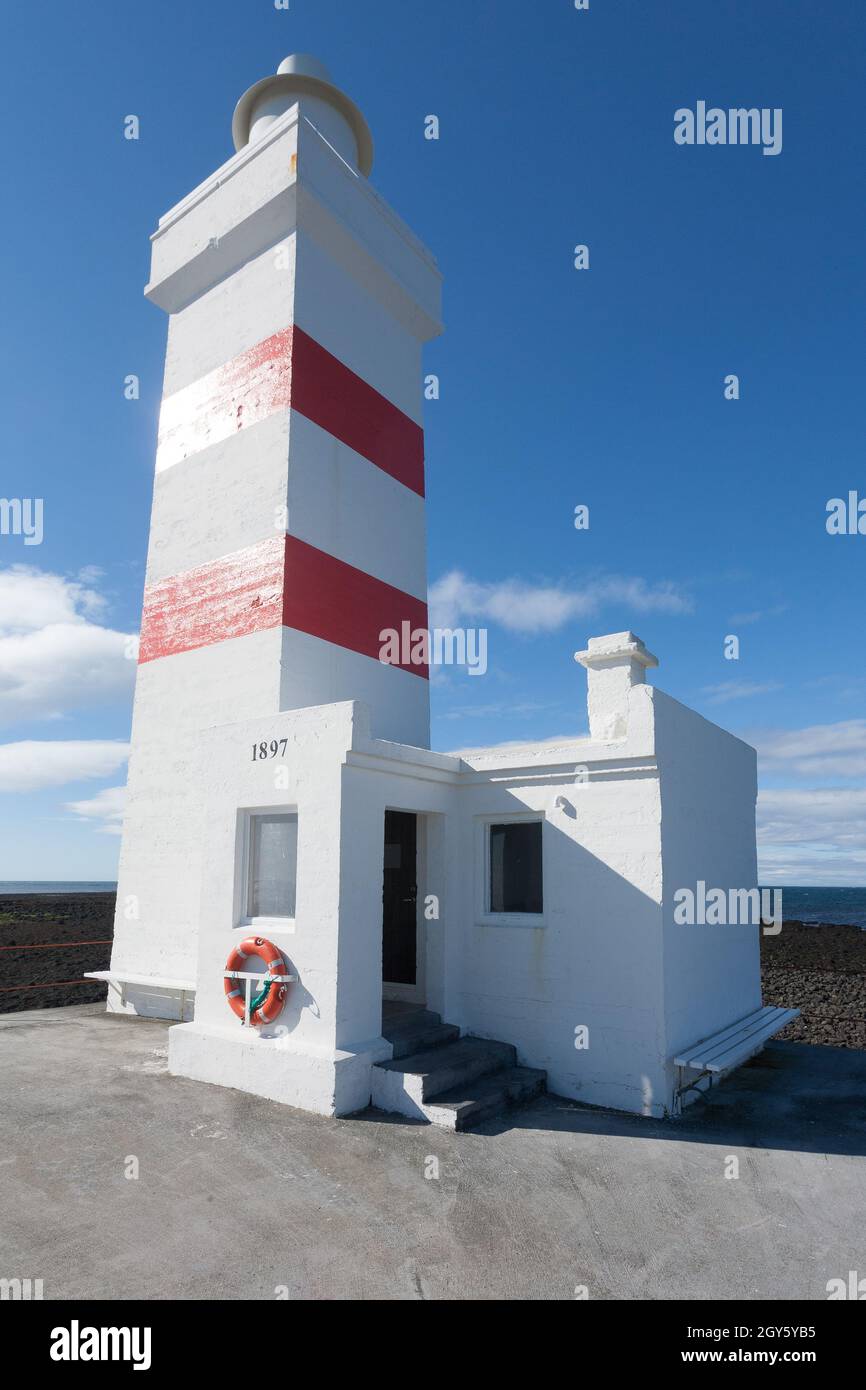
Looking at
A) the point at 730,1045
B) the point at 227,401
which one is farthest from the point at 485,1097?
the point at 227,401

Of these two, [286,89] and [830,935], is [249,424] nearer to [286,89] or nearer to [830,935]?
[286,89]

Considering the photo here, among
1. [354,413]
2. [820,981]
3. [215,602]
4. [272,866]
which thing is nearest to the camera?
[272,866]

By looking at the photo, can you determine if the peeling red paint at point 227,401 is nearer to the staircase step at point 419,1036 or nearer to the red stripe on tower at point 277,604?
the red stripe on tower at point 277,604

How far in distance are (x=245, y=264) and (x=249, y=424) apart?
2.68 meters

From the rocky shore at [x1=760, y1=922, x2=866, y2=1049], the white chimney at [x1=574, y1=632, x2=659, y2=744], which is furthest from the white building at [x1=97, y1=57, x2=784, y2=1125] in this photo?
the rocky shore at [x1=760, y1=922, x2=866, y2=1049]

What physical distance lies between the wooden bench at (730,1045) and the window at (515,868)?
6.15 feet

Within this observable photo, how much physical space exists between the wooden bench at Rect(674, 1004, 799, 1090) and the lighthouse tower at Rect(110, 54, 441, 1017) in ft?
17.2

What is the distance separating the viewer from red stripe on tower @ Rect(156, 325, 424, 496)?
10.4m

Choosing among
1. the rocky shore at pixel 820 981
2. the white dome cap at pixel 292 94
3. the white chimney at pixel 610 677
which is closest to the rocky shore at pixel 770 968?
the rocky shore at pixel 820 981

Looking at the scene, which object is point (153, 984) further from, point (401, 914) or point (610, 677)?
point (610, 677)

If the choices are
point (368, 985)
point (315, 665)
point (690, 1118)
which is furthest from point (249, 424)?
point (690, 1118)

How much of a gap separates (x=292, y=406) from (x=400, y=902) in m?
6.33

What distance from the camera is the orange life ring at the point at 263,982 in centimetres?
695

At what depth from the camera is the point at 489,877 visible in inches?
327
